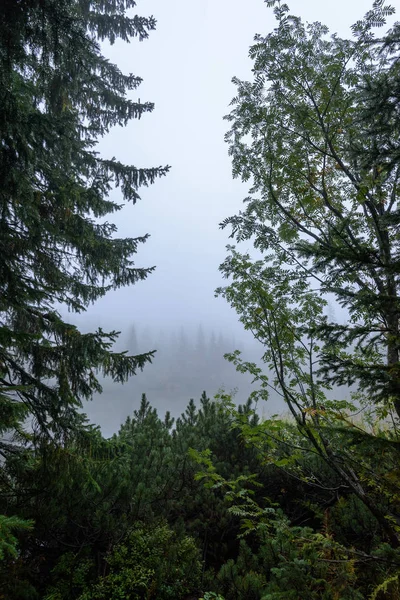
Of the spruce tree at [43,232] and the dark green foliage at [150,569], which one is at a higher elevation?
the spruce tree at [43,232]

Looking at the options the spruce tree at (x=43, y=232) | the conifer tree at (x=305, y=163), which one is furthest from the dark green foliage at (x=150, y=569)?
the conifer tree at (x=305, y=163)

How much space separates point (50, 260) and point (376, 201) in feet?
14.7

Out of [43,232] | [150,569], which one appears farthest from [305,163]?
[150,569]

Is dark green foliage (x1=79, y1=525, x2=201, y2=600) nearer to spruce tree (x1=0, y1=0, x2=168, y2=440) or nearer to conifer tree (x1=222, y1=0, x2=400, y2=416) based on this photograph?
spruce tree (x1=0, y1=0, x2=168, y2=440)

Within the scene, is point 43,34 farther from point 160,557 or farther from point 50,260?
point 160,557

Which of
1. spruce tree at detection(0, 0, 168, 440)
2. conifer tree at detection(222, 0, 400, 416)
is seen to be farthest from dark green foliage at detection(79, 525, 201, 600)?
conifer tree at detection(222, 0, 400, 416)

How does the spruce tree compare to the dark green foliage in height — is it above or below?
above

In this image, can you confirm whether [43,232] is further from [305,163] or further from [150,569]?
[150,569]

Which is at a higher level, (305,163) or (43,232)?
(43,232)

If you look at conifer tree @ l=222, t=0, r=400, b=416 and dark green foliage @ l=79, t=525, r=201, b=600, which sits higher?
conifer tree @ l=222, t=0, r=400, b=416

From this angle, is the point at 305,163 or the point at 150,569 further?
the point at 305,163

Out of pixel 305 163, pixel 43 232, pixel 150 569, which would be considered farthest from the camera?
pixel 43 232

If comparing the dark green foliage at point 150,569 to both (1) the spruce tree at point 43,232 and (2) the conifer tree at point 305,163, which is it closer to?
(1) the spruce tree at point 43,232

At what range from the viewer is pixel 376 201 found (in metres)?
2.60
